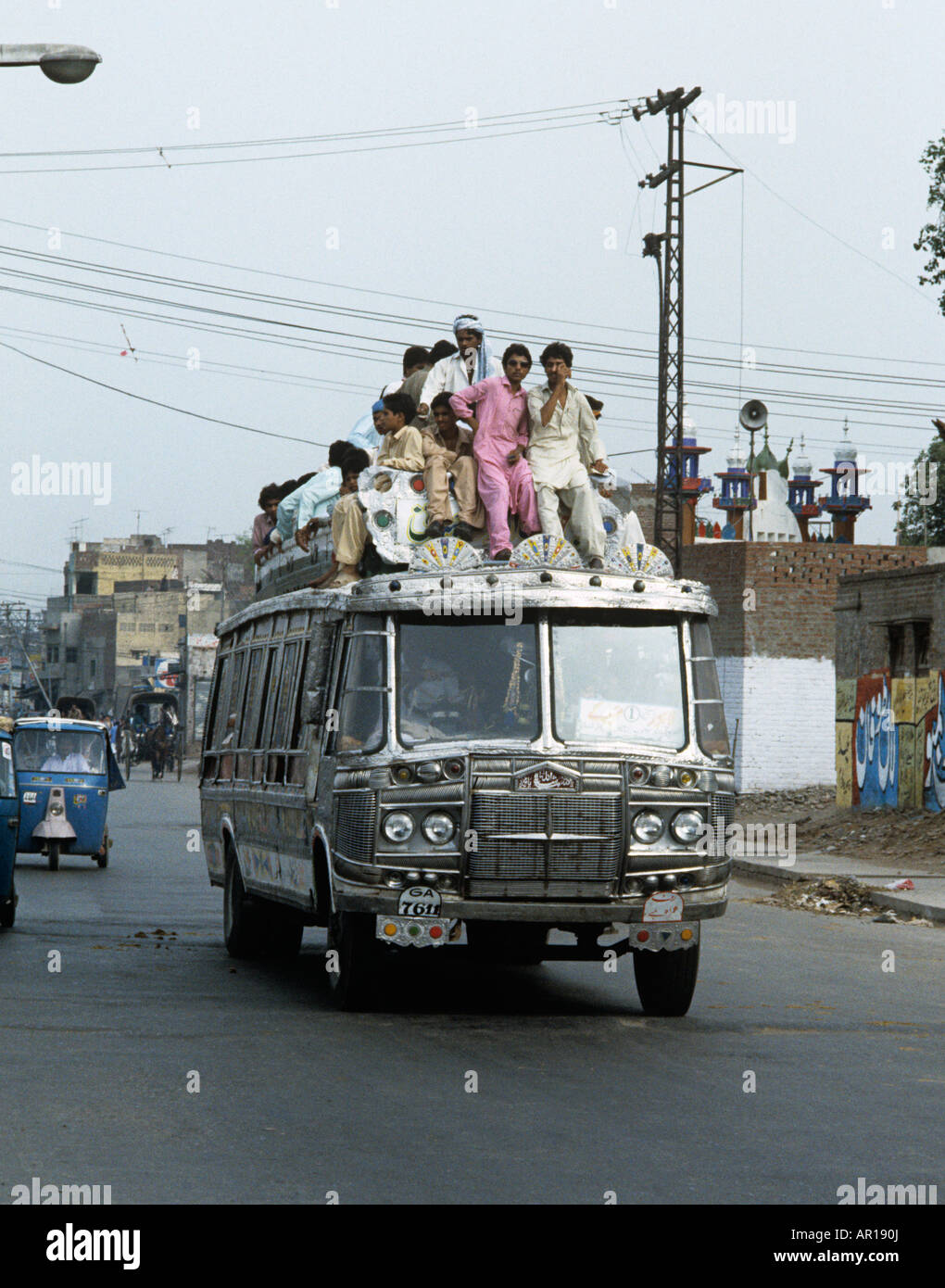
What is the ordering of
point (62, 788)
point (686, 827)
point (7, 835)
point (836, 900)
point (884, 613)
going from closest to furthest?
point (686, 827) < point (7, 835) < point (836, 900) < point (62, 788) < point (884, 613)

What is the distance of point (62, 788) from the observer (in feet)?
82.0

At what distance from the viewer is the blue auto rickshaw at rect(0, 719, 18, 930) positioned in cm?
1600

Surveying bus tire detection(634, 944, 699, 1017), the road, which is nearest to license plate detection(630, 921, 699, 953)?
bus tire detection(634, 944, 699, 1017)

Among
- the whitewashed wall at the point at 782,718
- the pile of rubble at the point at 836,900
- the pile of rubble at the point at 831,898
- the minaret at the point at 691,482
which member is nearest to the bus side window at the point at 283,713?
the pile of rubble at the point at 836,900

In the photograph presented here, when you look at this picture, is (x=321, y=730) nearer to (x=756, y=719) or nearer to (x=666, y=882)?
(x=666, y=882)

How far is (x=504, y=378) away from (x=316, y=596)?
1963 millimetres

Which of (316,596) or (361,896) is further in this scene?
(316,596)

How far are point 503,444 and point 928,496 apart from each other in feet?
152

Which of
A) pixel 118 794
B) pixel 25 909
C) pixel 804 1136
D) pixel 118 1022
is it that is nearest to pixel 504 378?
pixel 118 1022

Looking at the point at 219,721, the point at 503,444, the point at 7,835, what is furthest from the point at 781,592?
the point at 503,444

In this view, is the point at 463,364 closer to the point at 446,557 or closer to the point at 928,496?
the point at 446,557

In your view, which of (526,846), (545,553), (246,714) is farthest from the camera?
(246,714)
